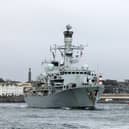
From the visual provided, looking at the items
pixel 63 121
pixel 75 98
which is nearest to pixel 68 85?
pixel 75 98

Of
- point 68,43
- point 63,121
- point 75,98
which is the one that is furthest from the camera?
point 68,43

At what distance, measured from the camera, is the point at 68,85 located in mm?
123188

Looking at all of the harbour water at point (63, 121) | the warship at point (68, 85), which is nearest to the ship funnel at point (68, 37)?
the warship at point (68, 85)

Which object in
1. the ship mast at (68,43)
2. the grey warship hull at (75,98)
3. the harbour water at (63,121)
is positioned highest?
the ship mast at (68,43)

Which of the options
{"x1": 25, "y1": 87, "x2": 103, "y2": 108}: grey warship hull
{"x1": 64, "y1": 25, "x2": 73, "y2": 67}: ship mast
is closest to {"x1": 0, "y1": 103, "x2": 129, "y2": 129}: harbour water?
{"x1": 25, "y1": 87, "x2": 103, "y2": 108}: grey warship hull

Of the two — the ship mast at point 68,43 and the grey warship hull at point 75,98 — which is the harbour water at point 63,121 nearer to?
the grey warship hull at point 75,98

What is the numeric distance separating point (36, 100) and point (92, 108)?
57.6ft

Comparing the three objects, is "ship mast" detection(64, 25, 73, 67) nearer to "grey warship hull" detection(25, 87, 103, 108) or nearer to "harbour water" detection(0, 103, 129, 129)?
"grey warship hull" detection(25, 87, 103, 108)

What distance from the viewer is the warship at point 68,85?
398 feet

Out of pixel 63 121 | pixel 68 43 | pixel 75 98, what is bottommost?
pixel 63 121

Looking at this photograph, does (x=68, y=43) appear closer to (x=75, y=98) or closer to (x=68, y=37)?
(x=68, y=37)

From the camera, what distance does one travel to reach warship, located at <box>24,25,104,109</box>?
121438 mm

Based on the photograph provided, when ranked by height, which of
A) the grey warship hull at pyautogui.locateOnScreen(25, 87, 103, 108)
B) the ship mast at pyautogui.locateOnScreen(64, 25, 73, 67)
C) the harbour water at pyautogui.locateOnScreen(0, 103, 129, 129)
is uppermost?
the ship mast at pyautogui.locateOnScreen(64, 25, 73, 67)

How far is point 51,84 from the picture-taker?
128250 millimetres
